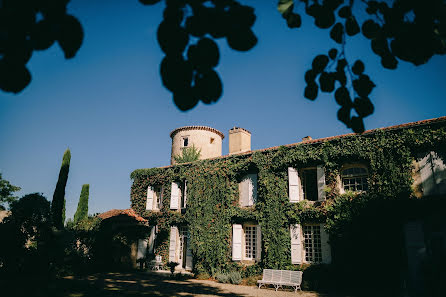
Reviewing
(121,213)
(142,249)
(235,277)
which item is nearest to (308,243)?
(235,277)

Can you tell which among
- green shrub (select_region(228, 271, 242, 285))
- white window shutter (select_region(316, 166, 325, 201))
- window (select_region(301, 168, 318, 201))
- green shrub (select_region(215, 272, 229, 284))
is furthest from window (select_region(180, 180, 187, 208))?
white window shutter (select_region(316, 166, 325, 201))

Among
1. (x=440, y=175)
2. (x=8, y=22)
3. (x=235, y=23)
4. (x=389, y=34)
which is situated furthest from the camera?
(x=440, y=175)

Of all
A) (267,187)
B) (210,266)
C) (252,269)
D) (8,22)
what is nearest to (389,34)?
(8,22)

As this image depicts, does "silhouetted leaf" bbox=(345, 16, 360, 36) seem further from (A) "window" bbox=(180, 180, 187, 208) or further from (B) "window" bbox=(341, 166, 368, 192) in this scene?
(A) "window" bbox=(180, 180, 187, 208)

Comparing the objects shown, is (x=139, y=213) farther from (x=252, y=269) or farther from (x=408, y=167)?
(x=408, y=167)

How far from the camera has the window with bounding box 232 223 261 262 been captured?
51.6 ft

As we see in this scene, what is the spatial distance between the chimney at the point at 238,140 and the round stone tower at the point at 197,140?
8760 millimetres

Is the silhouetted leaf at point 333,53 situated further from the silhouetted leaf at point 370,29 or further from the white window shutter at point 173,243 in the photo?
the white window shutter at point 173,243

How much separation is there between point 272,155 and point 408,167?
6.22 m

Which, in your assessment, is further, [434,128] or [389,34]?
[434,128]

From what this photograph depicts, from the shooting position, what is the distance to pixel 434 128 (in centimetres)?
1238

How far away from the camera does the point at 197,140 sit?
A: 27.5 meters

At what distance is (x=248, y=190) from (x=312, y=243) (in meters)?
4.44

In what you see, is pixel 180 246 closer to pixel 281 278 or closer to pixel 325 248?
pixel 281 278
